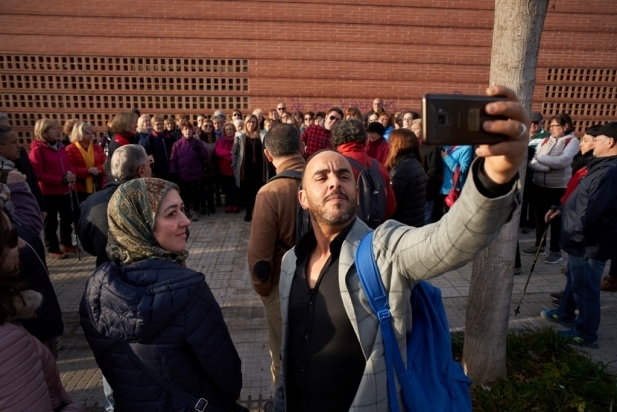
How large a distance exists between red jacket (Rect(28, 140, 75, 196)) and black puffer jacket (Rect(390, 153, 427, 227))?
4254 mm

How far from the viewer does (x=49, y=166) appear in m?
5.45

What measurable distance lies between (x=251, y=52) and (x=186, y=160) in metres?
4.34

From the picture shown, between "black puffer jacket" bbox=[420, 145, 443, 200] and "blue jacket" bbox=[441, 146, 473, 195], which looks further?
"black puffer jacket" bbox=[420, 145, 443, 200]

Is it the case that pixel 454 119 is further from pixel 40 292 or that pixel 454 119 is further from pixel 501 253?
pixel 40 292

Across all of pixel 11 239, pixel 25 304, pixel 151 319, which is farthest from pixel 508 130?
pixel 11 239

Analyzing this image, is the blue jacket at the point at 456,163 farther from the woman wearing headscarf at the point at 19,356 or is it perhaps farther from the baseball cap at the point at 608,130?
the woman wearing headscarf at the point at 19,356

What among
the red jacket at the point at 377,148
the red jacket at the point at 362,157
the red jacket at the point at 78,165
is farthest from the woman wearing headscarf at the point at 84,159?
the red jacket at the point at 362,157

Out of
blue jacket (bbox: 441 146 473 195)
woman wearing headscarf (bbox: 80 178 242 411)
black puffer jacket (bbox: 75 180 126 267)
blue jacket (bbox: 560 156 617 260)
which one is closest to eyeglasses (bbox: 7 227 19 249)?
woman wearing headscarf (bbox: 80 178 242 411)

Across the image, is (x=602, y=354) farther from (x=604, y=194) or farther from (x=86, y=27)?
(x=86, y=27)

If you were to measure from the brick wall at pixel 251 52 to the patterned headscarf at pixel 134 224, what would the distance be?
923cm

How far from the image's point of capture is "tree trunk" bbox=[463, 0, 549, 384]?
2395mm

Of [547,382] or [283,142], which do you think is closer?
[547,382]

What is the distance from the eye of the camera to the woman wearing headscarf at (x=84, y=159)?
5918 millimetres

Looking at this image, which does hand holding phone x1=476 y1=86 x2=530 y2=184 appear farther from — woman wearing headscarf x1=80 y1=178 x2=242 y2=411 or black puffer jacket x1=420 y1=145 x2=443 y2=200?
black puffer jacket x1=420 y1=145 x2=443 y2=200
